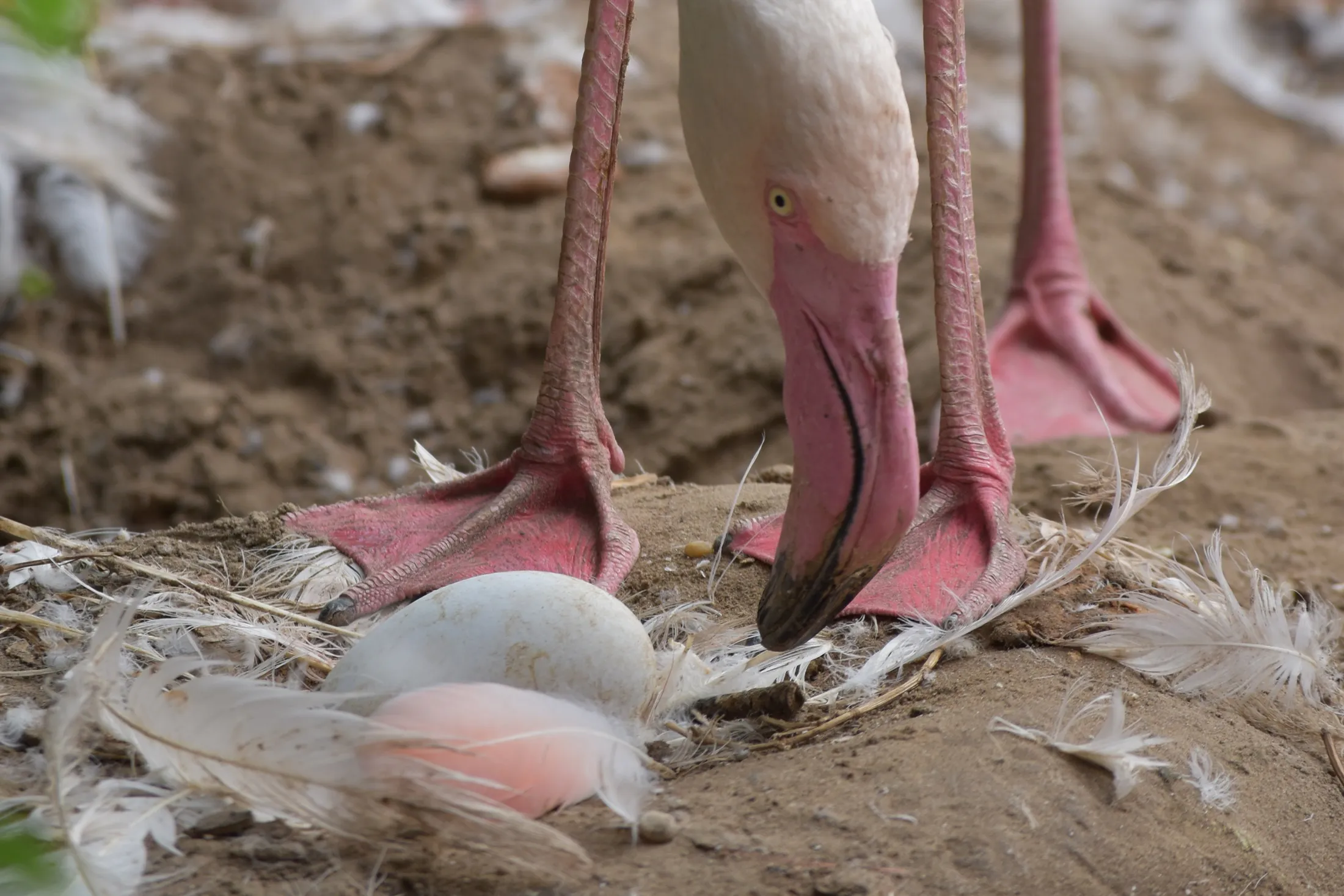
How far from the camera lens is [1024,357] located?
2.81 metres

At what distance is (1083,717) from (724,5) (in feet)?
2.63

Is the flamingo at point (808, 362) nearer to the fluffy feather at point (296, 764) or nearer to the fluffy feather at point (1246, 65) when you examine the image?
the fluffy feather at point (296, 764)

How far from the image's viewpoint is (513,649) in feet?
4.36

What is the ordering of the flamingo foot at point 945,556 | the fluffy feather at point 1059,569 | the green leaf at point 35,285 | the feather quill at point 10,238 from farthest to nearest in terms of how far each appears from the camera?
the feather quill at point 10,238
the green leaf at point 35,285
the flamingo foot at point 945,556
the fluffy feather at point 1059,569

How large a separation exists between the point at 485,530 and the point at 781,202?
665 millimetres

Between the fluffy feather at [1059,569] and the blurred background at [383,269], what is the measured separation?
113 cm

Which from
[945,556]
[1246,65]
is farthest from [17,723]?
[1246,65]

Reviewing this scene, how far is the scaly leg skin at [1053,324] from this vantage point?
2699 millimetres

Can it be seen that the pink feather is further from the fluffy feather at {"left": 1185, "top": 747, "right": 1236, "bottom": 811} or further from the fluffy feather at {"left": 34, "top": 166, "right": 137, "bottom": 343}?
the fluffy feather at {"left": 34, "top": 166, "right": 137, "bottom": 343}

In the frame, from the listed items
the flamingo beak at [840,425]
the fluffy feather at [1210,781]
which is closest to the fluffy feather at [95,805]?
the flamingo beak at [840,425]

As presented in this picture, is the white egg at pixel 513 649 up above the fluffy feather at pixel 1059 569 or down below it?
above

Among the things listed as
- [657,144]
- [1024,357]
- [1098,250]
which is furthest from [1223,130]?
[1024,357]

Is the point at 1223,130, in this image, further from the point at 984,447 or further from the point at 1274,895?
the point at 1274,895

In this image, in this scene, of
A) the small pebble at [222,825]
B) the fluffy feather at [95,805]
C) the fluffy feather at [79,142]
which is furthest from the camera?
the fluffy feather at [79,142]
